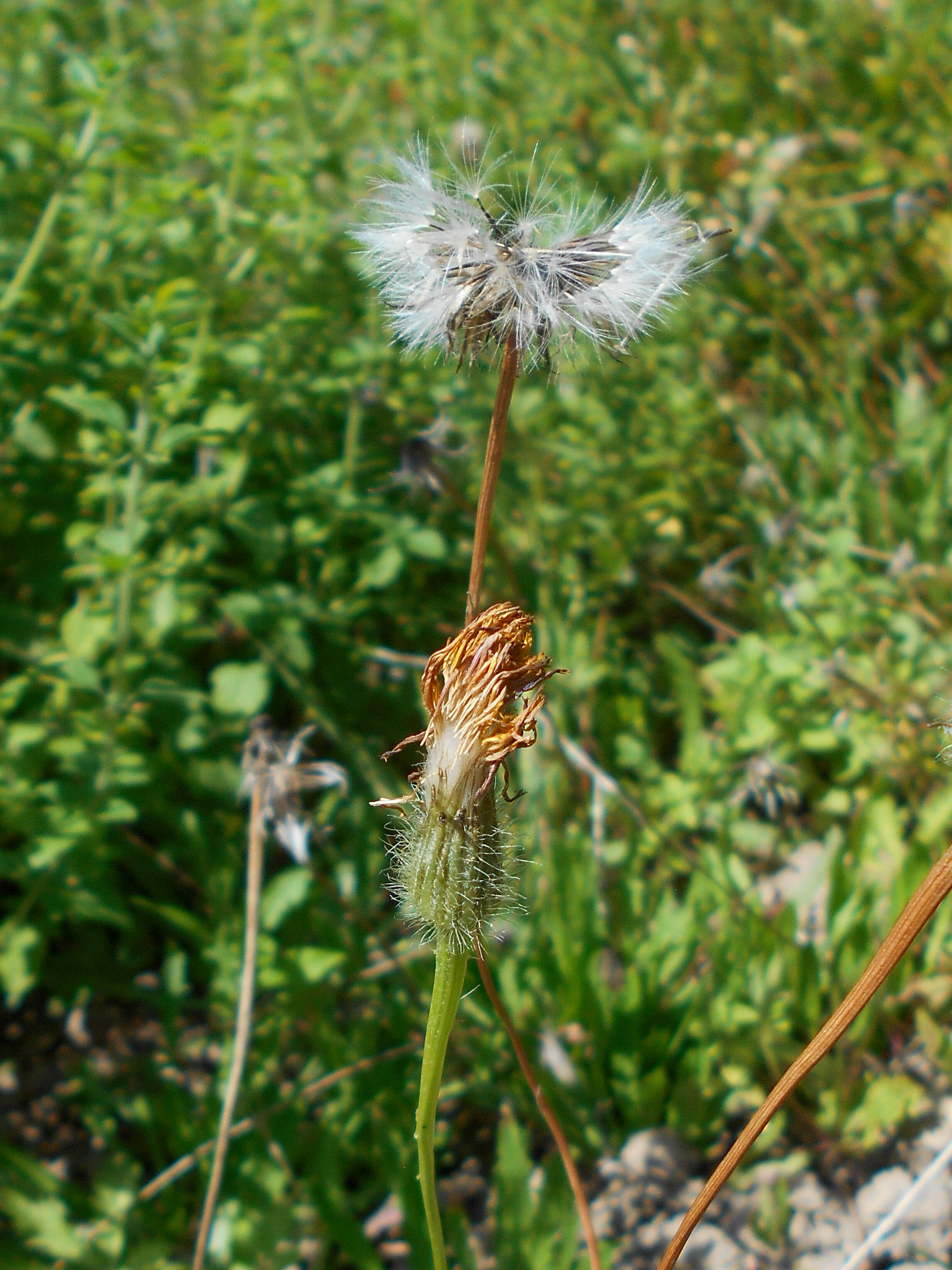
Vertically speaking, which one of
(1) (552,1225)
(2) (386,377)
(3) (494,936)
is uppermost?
(2) (386,377)

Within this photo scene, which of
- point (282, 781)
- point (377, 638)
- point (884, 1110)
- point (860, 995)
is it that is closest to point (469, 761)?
point (860, 995)

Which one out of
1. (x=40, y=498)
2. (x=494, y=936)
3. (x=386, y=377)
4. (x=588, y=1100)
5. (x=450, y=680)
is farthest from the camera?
(x=386, y=377)

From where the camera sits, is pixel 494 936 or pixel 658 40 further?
pixel 658 40

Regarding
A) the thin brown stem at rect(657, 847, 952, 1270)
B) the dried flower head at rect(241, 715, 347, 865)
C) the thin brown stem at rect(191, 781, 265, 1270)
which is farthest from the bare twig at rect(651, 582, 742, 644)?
the thin brown stem at rect(657, 847, 952, 1270)

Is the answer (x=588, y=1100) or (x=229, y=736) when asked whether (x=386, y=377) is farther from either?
(x=588, y=1100)

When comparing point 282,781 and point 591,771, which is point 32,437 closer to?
point 282,781

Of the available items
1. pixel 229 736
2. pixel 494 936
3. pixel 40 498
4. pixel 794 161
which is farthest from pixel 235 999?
pixel 794 161

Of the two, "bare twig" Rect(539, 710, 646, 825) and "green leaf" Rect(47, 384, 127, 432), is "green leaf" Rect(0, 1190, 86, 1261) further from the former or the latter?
"green leaf" Rect(47, 384, 127, 432)
